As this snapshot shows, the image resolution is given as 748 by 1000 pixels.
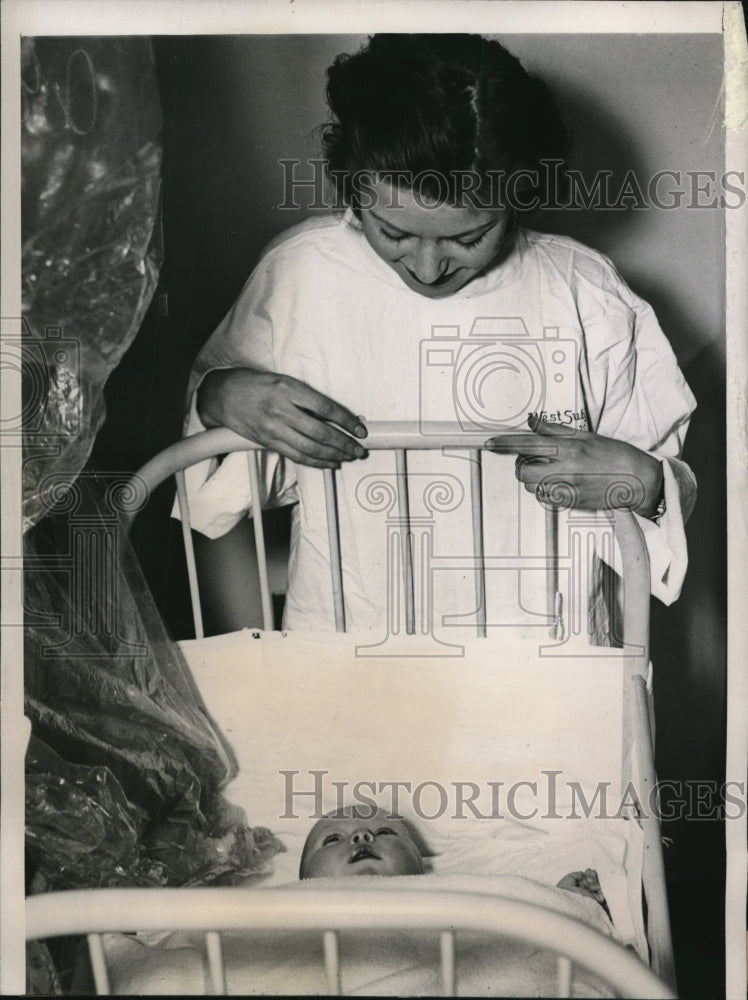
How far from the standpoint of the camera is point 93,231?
1.22 metres

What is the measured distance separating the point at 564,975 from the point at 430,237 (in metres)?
0.79

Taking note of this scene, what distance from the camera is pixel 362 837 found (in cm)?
120

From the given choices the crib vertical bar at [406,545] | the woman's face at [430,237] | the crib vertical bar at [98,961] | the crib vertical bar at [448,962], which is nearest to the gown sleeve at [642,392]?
the woman's face at [430,237]

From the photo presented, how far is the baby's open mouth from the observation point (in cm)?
119

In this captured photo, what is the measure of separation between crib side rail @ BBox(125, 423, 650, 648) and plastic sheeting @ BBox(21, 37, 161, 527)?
12 centimetres

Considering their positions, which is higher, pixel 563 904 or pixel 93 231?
pixel 93 231

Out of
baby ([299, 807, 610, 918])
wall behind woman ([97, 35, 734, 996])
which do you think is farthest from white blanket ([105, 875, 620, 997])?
wall behind woman ([97, 35, 734, 996])

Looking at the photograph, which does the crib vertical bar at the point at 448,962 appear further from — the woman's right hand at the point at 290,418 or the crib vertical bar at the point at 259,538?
the woman's right hand at the point at 290,418

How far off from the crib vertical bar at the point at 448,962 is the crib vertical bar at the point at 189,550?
1.40 ft

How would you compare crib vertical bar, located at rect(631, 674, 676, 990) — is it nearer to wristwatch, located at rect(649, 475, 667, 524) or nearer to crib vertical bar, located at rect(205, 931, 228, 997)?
wristwatch, located at rect(649, 475, 667, 524)

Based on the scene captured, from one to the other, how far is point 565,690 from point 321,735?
283mm

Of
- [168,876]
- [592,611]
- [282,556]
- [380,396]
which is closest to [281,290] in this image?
[380,396]

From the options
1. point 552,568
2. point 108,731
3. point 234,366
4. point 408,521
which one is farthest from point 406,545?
point 108,731

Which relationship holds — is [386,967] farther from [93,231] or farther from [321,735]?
[93,231]
